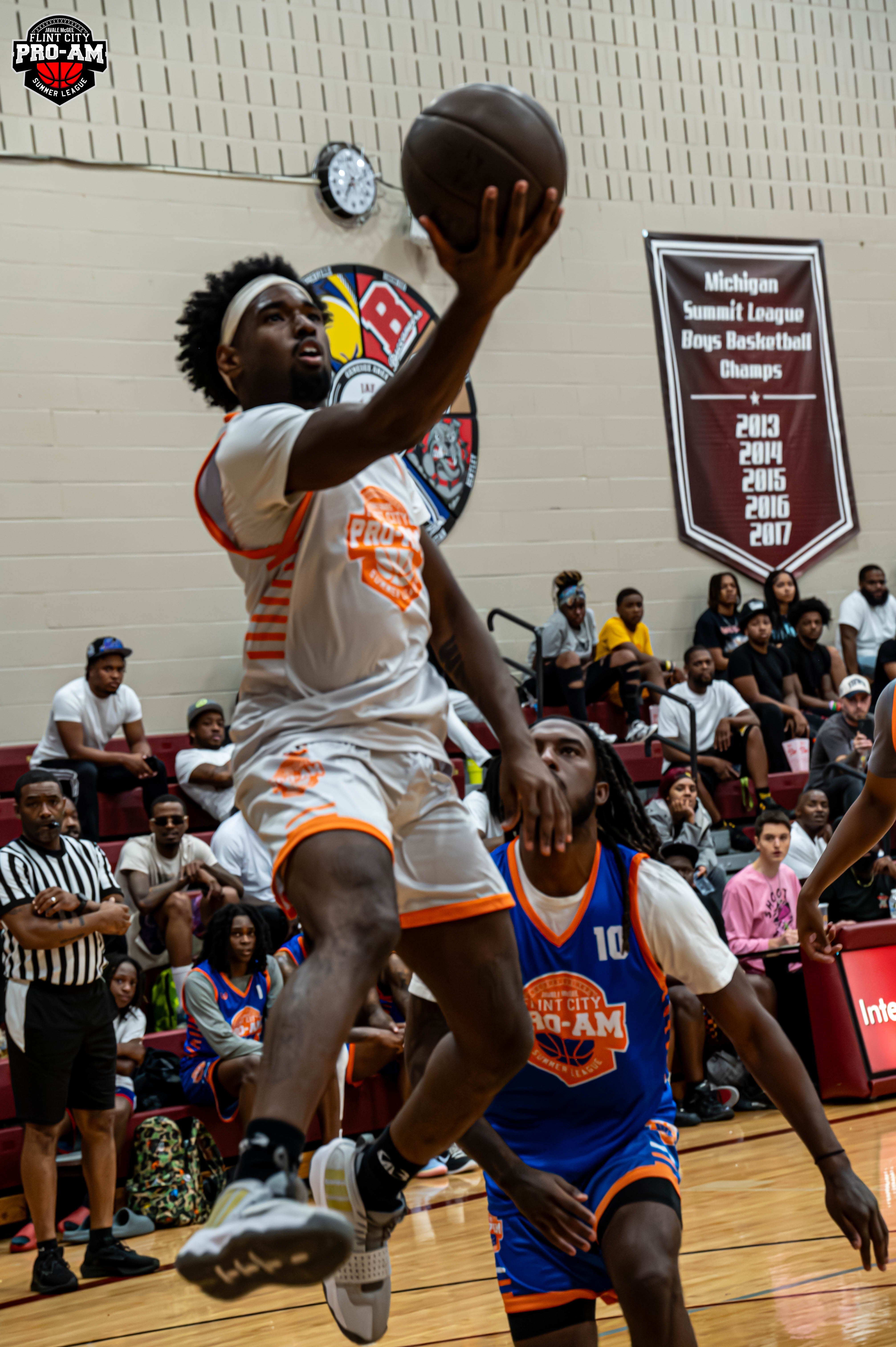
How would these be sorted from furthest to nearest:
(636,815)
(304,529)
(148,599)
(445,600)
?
(148,599)
(636,815)
(445,600)
(304,529)

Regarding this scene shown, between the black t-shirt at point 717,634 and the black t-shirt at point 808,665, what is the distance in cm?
Result: 41

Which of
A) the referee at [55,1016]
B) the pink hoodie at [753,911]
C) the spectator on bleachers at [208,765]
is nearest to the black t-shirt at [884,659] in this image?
the pink hoodie at [753,911]

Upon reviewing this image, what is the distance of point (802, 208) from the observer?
13.8 m

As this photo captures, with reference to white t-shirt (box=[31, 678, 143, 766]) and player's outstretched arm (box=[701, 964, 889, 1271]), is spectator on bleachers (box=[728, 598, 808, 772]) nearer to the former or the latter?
white t-shirt (box=[31, 678, 143, 766])

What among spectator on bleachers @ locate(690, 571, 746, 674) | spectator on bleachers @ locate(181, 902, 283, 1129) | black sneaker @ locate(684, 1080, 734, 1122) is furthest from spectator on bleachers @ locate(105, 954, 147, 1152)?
spectator on bleachers @ locate(690, 571, 746, 674)

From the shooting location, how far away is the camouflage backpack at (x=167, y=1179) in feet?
20.5

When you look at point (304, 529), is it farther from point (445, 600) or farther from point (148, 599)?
point (148, 599)

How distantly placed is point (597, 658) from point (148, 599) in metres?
3.64

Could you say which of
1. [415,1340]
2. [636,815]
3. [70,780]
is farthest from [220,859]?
[636,815]

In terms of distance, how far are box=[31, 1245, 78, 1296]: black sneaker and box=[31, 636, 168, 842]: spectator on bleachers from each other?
333 centimetres

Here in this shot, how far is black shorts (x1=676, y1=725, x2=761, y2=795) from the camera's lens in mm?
10680

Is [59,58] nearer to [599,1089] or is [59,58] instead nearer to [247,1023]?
[247,1023]

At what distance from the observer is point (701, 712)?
10977mm

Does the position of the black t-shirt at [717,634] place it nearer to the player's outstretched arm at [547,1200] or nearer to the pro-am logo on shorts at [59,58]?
the pro-am logo on shorts at [59,58]
